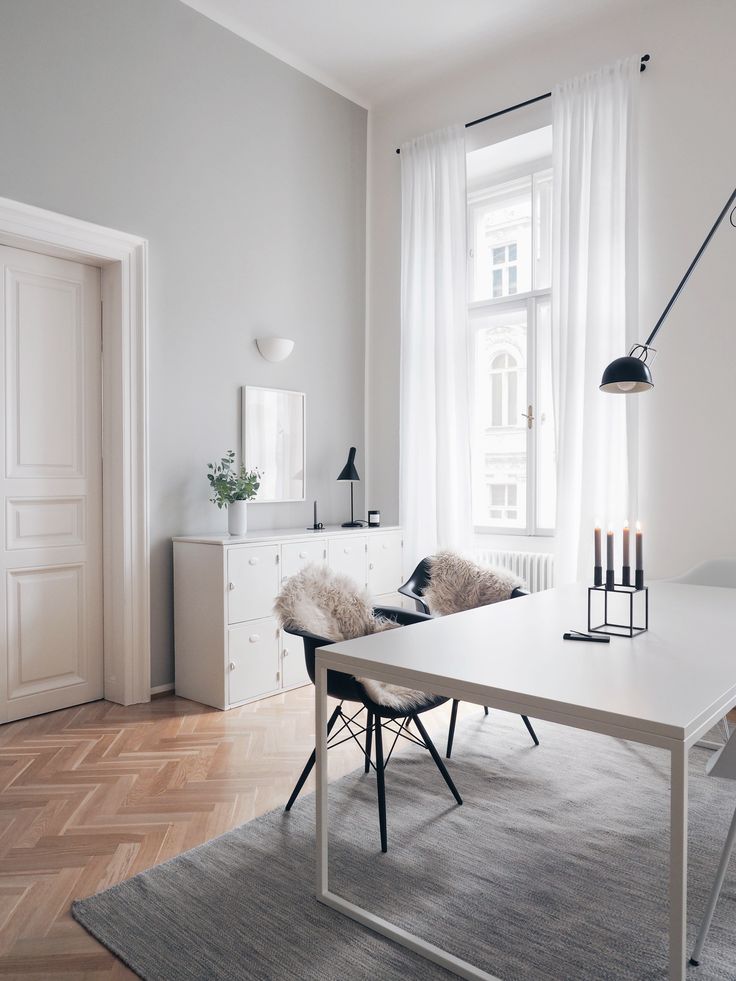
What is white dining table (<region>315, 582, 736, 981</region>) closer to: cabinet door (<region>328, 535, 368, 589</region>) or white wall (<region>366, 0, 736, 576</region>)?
white wall (<region>366, 0, 736, 576</region>)

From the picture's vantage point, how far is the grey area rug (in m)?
1.70

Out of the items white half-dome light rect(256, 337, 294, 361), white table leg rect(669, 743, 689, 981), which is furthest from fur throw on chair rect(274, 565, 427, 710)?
white half-dome light rect(256, 337, 294, 361)

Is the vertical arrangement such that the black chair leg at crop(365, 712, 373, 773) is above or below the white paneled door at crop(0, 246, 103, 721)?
below

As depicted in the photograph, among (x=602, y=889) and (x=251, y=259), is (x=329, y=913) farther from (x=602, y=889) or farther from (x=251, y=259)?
(x=251, y=259)

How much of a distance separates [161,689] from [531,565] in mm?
2406

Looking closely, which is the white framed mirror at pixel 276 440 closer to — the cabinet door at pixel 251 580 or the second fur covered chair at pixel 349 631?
the cabinet door at pixel 251 580

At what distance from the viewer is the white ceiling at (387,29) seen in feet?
13.5

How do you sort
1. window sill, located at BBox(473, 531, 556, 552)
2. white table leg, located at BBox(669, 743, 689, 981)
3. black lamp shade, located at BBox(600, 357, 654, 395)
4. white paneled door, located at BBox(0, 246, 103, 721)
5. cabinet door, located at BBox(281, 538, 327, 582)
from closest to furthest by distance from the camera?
white table leg, located at BBox(669, 743, 689, 981) < black lamp shade, located at BBox(600, 357, 654, 395) < white paneled door, located at BBox(0, 246, 103, 721) < cabinet door, located at BBox(281, 538, 327, 582) < window sill, located at BBox(473, 531, 556, 552)

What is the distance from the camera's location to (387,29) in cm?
439

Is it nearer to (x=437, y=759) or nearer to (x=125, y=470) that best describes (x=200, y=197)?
(x=125, y=470)

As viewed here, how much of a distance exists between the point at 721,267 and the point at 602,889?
10.3 feet

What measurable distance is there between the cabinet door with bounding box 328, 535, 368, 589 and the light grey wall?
1.69 ft

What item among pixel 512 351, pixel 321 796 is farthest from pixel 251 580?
pixel 512 351

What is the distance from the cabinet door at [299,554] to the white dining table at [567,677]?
5.53 ft
